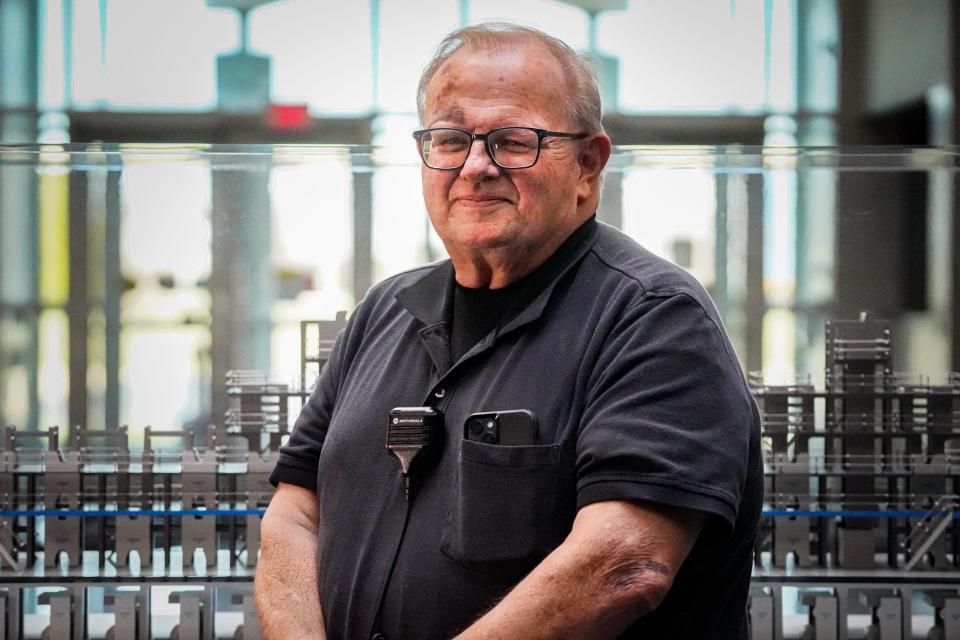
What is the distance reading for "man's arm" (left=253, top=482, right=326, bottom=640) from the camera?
5.26 ft

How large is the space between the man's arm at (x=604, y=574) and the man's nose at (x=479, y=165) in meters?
0.44

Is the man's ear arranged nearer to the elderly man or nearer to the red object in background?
the elderly man

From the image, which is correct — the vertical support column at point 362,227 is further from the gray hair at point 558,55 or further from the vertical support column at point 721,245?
the gray hair at point 558,55

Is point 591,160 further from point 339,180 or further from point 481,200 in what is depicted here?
point 339,180

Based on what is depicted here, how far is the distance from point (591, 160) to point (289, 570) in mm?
704

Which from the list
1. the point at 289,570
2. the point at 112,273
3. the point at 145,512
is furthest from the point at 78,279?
the point at 289,570

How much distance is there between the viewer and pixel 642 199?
356cm

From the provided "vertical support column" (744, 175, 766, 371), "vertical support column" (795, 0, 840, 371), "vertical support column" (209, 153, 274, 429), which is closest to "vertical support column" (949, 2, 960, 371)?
"vertical support column" (795, 0, 840, 371)

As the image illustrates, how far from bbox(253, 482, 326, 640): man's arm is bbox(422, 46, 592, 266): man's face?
1.61ft

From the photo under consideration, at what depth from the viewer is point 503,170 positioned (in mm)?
1504

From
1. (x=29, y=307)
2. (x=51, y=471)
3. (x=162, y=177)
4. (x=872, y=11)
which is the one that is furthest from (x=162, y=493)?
(x=872, y=11)

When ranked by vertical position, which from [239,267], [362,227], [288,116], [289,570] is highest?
[288,116]

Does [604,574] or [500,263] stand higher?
[500,263]

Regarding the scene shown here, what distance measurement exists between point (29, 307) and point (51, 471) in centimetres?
49
